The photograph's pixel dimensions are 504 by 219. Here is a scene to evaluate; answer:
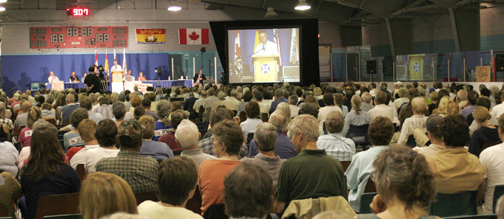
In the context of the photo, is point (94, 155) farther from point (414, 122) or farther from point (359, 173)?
point (414, 122)

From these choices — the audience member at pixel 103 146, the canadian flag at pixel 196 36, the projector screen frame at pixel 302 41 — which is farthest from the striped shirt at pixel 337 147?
the canadian flag at pixel 196 36

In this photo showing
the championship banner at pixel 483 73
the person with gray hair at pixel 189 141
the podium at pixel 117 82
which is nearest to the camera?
the person with gray hair at pixel 189 141

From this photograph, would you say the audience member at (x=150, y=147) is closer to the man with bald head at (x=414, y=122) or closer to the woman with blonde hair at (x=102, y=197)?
the woman with blonde hair at (x=102, y=197)

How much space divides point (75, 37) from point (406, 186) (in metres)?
23.1

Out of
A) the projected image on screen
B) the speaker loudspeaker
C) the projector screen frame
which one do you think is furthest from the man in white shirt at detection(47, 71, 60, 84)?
the speaker loudspeaker

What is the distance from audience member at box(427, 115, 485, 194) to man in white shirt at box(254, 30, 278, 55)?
42.6 feet

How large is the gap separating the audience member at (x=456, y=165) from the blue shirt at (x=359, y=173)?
404 millimetres

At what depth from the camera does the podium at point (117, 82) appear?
19.1 meters

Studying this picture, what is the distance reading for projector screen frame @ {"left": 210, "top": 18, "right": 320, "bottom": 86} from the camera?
53.8ft

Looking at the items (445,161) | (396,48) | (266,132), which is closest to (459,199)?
(445,161)

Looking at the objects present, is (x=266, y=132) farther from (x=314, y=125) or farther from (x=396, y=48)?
(x=396, y=48)

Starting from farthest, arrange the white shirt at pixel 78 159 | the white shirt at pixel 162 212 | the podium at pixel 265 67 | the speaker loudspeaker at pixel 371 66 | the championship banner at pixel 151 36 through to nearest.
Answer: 1. the championship banner at pixel 151 36
2. the speaker loudspeaker at pixel 371 66
3. the podium at pixel 265 67
4. the white shirt at pixel 78 159
5. the white shirt at pixel 162 212

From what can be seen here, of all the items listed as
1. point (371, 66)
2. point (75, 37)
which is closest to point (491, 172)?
point (371, 66)

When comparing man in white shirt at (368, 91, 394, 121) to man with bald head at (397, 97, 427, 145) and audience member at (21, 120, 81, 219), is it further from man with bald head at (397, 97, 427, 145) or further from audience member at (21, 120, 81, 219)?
audience member at (21, 120, 81, 219)
